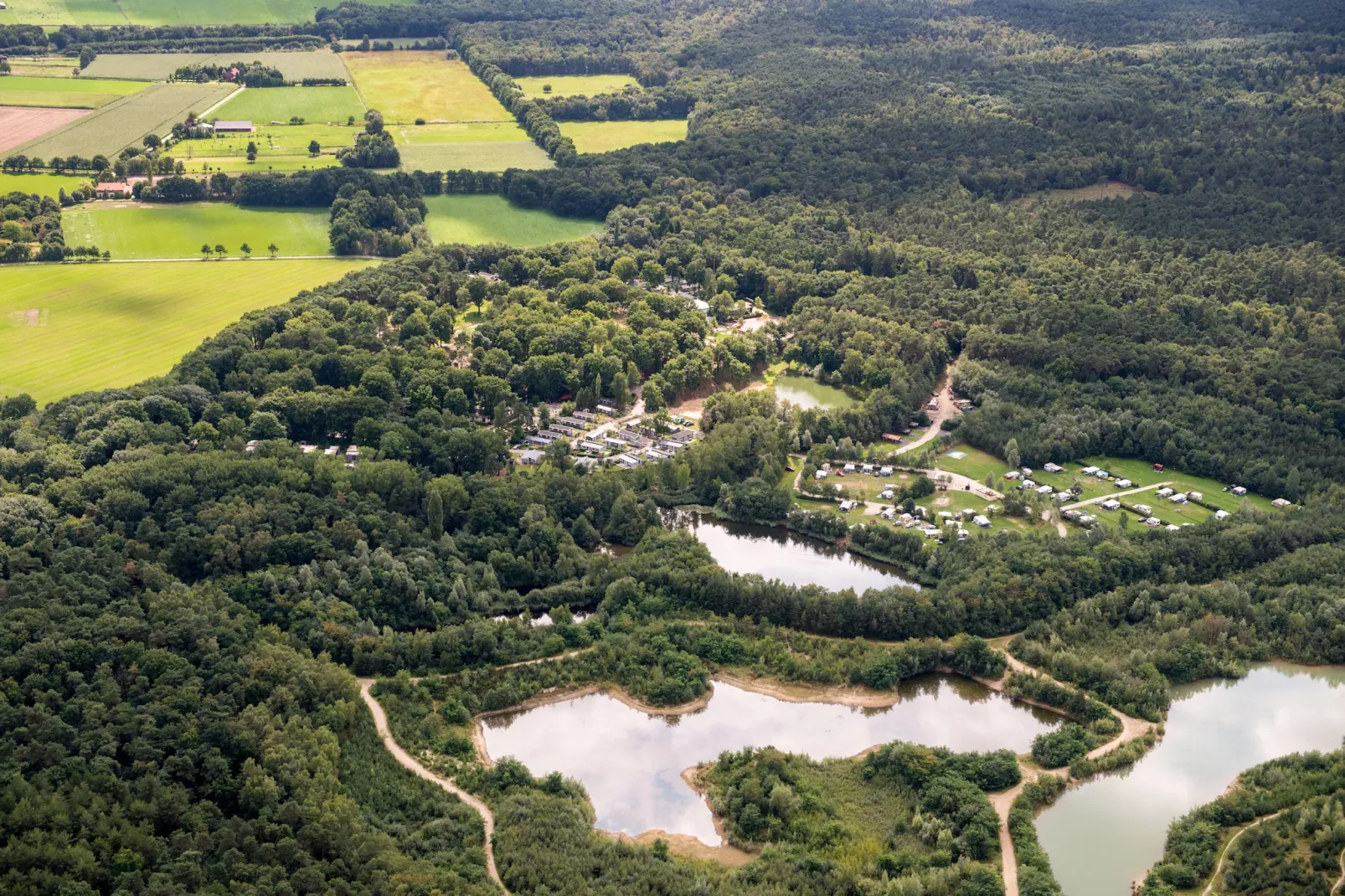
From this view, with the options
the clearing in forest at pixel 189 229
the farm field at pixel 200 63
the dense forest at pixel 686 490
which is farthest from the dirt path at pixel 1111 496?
the farm field at pixel 200 63

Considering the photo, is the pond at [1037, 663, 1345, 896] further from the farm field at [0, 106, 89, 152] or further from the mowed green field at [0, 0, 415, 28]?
the mowed green field at [0, 0, 415, 28]

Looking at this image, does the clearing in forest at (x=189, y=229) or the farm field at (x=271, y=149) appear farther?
A: the farm field at (x=271, y=149)

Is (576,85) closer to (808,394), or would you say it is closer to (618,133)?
(618,133)

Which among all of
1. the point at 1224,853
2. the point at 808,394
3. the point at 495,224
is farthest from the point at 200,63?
the point at 1224,853

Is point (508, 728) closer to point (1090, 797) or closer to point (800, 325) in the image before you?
point (1090, 797)

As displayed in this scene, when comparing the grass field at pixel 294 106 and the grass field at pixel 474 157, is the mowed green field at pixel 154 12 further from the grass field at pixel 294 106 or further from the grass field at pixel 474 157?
the grass field at pixel 474 157

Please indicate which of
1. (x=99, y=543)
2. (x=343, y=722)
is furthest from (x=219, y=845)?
(x=99, y=543)
